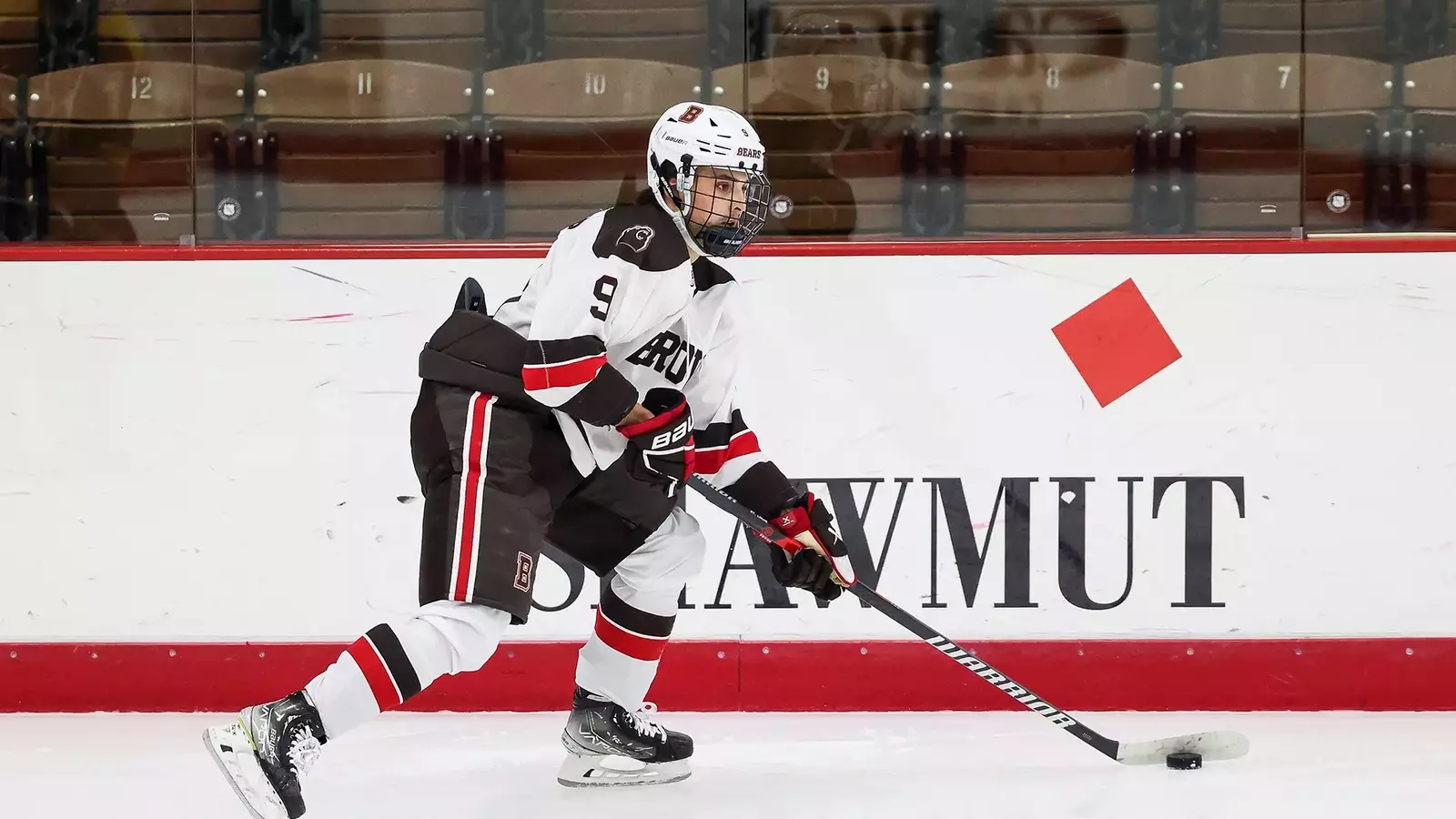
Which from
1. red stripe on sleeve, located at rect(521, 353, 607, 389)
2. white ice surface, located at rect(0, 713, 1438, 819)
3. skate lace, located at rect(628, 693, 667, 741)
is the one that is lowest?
white ice surface, located at rect(0, 713, 1438, 819)

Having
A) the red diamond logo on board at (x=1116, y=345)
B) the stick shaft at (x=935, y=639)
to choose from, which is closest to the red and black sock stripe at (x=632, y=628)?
the stick shaft at (x=935, y=639)

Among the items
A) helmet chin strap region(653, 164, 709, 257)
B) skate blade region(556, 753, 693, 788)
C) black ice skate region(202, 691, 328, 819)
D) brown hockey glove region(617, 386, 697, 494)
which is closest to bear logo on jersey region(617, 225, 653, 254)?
helmet chin strap region(653, 164, 709, 257)

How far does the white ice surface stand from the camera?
7.45 ft

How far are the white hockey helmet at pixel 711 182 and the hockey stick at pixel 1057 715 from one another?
43cm

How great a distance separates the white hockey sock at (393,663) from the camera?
1.98 metres

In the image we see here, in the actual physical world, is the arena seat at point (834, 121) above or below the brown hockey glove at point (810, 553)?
above

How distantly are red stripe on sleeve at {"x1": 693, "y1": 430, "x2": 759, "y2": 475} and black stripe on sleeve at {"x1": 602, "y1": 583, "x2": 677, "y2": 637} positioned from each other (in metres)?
0.26

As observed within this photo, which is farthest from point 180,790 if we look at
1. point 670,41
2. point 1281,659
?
point 1281,659

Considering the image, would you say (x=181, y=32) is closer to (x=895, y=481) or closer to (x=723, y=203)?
(x=723, y=203)

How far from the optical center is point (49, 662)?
296cm

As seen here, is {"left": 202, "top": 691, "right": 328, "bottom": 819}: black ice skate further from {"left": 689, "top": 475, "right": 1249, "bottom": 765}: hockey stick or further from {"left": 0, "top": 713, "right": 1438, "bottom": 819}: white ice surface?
{"left": 689, "top": 475, "right": 1249, "bottom": 765}: hockey stick

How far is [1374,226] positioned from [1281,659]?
89 centimetres

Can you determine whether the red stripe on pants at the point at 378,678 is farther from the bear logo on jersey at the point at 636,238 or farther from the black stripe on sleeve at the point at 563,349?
the bear logo on jersey at the point at 636,238

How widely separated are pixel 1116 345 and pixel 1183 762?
885 millimetres
